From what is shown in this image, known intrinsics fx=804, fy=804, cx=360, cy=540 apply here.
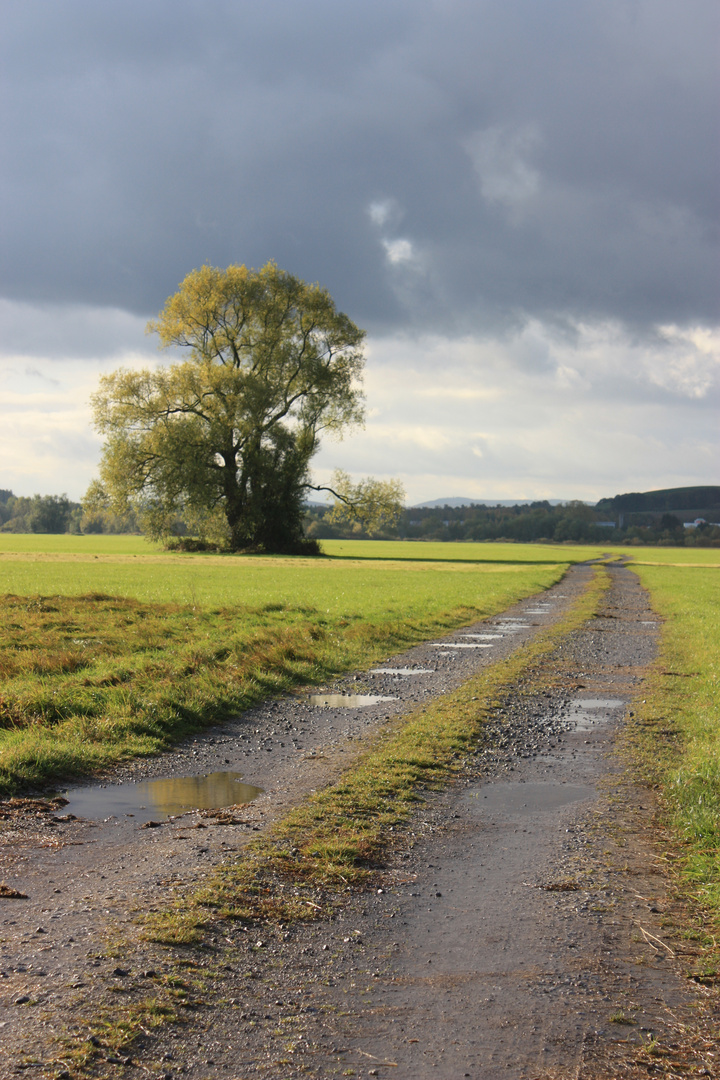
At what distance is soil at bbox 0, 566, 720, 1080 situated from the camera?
3.97 meters

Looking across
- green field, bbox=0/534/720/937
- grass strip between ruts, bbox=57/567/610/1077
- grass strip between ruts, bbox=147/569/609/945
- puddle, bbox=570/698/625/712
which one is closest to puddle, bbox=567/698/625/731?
puddle, bbox=570/698/625/712

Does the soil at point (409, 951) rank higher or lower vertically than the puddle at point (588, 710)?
higher

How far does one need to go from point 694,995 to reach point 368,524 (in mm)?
70696

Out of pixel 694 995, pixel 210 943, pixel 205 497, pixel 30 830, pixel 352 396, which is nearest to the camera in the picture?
pixel 694 995

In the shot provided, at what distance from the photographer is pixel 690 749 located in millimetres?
10062

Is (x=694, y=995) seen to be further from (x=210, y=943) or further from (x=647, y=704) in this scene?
(x=647, y=704)

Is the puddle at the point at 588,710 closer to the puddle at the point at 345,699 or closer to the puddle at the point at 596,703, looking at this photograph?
the puddle at the point at 596,703

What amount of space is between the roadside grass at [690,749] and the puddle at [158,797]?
4.31m

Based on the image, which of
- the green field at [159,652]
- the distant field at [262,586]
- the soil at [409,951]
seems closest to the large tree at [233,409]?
the distant field at [262,586]

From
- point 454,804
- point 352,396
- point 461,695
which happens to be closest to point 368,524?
point 352,396

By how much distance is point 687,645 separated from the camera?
20.6 m

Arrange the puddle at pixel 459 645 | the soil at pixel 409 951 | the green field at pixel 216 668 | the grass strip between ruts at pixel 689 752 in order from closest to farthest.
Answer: the soil at pixel 409 951 < the grass strip between ruts at pixel 689 752 < the green field at pixel 216 668 < the puddle at pixel 459 645

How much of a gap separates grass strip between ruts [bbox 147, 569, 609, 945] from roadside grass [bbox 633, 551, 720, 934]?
2400 millimetres

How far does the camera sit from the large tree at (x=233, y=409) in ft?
229
